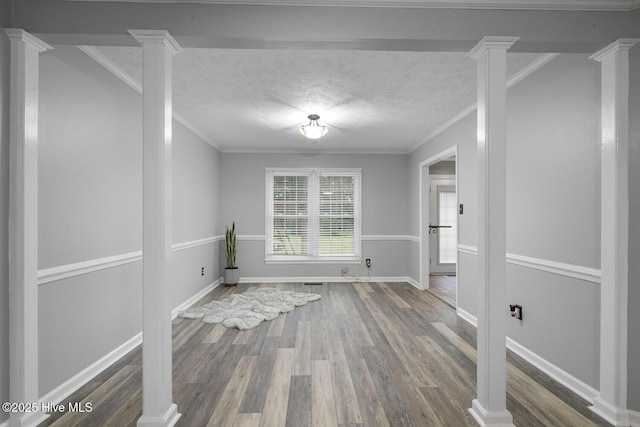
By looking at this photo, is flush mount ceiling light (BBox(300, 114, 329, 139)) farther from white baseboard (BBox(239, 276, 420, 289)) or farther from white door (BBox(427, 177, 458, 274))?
white door (BBox(427, 177, 458, 274))

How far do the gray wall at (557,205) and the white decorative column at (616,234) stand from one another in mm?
169

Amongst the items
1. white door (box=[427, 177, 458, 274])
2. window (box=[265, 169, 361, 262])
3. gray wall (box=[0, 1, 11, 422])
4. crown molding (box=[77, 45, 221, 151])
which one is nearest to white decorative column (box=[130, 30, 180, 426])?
gray wall (box=[0, 1, 11, 422])

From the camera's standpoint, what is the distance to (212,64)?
2.70 metres

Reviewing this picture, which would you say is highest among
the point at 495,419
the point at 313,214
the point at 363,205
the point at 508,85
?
the point at 508,85

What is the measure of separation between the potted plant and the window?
65cm

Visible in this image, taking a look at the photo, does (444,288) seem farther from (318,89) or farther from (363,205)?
(318,89)

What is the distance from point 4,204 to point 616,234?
3.47 meters

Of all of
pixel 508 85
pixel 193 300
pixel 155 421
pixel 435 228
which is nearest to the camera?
pixel 155 421

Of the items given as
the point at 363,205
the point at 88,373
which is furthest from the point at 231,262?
the point at 88,373

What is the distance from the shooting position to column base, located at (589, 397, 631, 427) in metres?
1.88

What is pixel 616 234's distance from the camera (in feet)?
6.30

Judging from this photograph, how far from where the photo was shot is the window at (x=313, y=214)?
239 inches

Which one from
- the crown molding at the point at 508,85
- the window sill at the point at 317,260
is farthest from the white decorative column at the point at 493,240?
the window sill at the point at 317,260

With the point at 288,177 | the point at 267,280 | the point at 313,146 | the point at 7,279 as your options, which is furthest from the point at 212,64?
the point at 267,280
